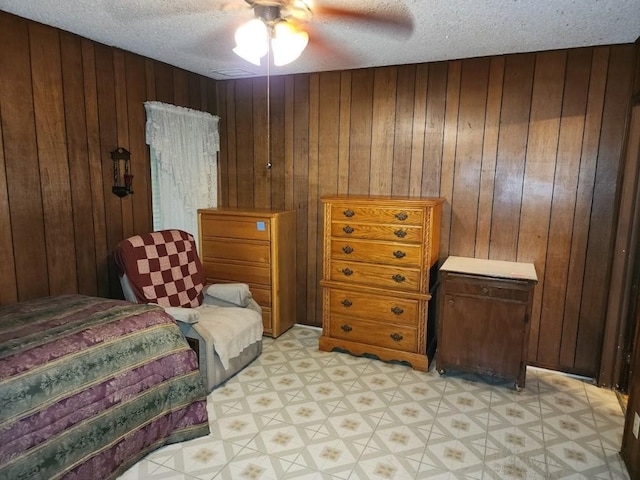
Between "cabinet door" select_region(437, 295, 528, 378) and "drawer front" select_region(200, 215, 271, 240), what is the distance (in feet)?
5.12

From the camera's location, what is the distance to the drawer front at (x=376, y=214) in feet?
10.2

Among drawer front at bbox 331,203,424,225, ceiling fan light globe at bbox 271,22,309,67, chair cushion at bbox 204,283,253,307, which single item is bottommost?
chair cushion at bbox 204,283,253,307

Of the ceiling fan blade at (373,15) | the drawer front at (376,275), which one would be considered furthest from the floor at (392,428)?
the ceiling fan blade at (373,15)

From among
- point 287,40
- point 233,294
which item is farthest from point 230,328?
point 287,40

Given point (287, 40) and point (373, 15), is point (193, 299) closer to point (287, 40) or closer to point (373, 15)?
point (287, 40)

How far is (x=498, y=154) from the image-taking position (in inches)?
127

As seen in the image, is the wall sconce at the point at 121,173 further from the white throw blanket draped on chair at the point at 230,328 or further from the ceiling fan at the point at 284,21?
the ceiling fan at the point at 284,21

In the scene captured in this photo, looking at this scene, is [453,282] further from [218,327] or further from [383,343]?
[218,327]

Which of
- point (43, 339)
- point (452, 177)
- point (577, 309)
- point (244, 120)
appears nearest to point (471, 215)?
point (452, 177)

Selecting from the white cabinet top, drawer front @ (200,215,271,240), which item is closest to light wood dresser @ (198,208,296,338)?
drawer front @ (200,215,271,240)

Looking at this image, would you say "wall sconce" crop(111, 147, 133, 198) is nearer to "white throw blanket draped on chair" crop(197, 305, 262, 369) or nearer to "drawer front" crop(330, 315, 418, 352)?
"white throw blanket draped on chair" crop(197, 305, 262, 369)

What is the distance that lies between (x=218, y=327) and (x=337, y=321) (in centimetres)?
100

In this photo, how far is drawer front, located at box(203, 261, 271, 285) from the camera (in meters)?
3.68

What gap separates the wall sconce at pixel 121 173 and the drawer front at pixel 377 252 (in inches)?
62.5
